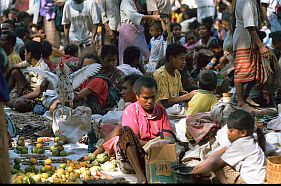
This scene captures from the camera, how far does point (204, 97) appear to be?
27.6 feet

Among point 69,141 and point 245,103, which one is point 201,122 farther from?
point 245,103

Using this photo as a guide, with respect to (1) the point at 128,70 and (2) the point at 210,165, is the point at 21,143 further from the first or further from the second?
(2) the point at 210,165

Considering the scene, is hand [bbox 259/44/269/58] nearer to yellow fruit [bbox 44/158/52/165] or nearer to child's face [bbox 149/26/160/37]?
child's face [bbox 149/26/160/37]

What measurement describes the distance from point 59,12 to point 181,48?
25.2ft

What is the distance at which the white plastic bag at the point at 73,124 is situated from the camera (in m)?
8.84

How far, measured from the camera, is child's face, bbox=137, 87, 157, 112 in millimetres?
7117

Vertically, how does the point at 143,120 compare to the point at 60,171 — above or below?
above

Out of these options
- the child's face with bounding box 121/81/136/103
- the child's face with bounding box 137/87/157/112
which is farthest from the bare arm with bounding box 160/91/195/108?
the child's face with bounding box 137/87/157/112

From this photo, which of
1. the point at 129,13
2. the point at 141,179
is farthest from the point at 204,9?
the point at 141,179

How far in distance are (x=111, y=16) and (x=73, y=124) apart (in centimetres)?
410

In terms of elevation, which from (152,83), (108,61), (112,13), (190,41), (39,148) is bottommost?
(39,148)

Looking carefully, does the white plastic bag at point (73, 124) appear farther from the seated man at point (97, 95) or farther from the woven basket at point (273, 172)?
the woven basket at point (273, 172)

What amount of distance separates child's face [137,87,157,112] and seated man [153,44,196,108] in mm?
2082

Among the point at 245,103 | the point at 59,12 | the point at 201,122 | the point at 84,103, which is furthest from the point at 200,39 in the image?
the point at 201,122
